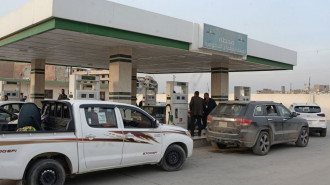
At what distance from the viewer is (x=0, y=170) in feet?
16.6

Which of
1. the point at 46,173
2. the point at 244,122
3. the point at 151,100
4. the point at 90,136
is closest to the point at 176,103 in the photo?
the point at 244,122

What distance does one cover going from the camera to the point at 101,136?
20.2 ft

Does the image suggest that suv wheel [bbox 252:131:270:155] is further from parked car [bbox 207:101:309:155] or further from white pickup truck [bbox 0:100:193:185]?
white pickup truck [bbox 0:100:193:185]

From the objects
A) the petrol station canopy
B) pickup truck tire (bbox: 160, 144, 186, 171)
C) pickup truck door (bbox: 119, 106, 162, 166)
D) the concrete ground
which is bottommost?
the concrete ground

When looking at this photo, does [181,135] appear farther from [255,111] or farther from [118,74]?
[118,74]

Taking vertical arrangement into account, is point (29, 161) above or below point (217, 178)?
above

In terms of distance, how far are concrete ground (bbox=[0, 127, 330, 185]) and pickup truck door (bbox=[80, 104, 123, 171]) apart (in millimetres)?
602

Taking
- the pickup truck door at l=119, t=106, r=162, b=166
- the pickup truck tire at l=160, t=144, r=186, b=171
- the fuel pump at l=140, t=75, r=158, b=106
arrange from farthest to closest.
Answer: the fuel pump at l=140, t=75, r=158, b=106
the pickup truck tire at l=160, t=144, r=186, b=171
the pickup truck door at l=119, t=106, r=162, b=166

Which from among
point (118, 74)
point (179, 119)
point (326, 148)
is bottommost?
point (326, 148)

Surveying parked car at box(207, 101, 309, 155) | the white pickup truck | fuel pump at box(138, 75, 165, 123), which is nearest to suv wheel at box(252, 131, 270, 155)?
parked car at box(207, 101, 309, 155)

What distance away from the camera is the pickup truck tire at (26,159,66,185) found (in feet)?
17.7

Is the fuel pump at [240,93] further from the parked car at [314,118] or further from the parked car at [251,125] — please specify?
the parked car at [251,125]

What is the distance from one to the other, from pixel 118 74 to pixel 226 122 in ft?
15.4

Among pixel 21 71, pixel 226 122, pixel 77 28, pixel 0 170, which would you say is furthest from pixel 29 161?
pixel 21 71
